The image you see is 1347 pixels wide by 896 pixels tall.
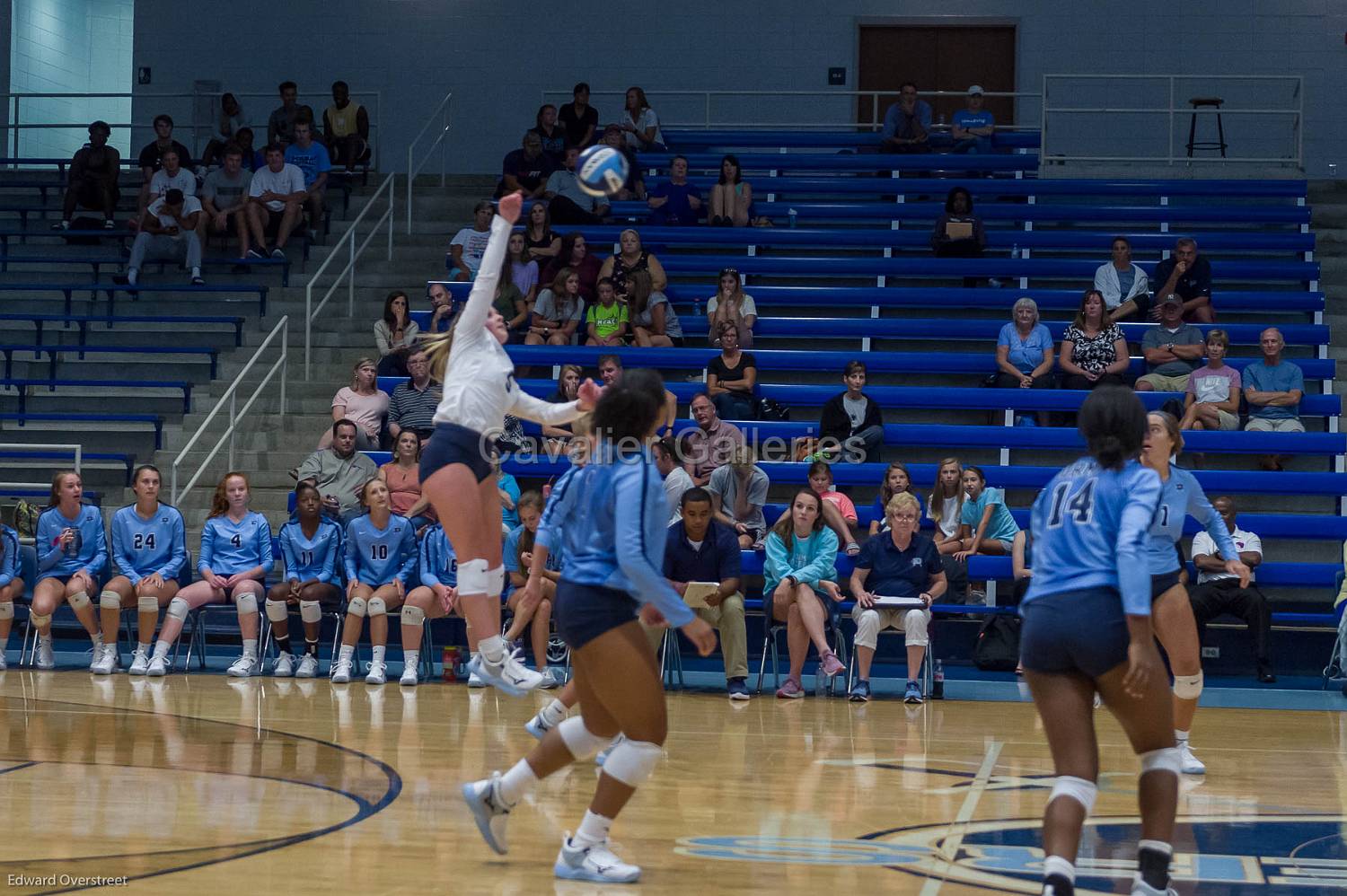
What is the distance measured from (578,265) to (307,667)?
202 inches

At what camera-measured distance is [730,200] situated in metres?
15.3

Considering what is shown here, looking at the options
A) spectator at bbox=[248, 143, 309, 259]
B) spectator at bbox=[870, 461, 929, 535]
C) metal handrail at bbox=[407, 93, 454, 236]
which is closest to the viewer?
spectator at bbox=[870, 461, 929, 535]

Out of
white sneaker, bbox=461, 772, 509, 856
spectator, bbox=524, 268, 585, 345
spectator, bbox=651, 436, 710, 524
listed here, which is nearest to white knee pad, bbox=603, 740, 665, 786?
white sneaker, bbox=461, 772, 509, 856

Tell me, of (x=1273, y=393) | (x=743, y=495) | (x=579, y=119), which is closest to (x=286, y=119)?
(x=579, y=119)

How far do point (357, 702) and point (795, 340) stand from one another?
6.58 m

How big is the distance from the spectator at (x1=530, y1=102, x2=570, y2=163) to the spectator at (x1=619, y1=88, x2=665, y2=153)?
2.46 ft

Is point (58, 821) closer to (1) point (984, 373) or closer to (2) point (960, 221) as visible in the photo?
(1) point (984, 373)

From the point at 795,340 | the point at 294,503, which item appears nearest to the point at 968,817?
the point at 294,503

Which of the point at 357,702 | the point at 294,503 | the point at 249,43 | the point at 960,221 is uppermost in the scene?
the point at 249,43

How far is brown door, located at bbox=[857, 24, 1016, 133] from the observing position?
1814 cm

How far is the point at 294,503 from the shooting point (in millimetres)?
11539

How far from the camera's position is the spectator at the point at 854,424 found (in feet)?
39.2

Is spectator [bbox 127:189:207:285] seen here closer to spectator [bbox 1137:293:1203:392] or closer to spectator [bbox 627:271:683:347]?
spectator [bbox 627:271:683:347]

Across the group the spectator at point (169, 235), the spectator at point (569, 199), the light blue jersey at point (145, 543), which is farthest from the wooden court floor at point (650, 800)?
the spectator at point (569, 199)
